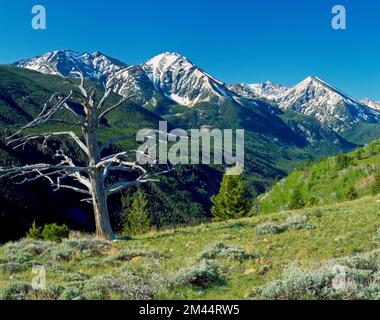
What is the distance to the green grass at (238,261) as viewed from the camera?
1063cm

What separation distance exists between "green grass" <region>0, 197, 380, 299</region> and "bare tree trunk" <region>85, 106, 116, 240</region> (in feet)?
7.44

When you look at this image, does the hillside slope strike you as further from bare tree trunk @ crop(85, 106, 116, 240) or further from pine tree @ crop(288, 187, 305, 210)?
bare tree trunk @ crop(85, 106, 116, 240)

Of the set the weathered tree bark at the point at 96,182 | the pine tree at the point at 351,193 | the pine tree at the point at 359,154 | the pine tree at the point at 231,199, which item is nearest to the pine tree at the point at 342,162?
the pine tree at the point at 359,154

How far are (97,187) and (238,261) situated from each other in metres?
10.3

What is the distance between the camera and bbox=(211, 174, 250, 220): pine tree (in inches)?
2520

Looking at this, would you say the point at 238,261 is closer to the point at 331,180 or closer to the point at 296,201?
the point at 296,201

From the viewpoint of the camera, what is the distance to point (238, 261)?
1305cm

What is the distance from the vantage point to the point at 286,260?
12.4 m

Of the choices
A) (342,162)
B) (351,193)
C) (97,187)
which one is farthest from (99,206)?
(342,162)

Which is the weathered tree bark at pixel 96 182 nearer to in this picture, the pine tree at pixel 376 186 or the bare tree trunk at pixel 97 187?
the bare tree trunk at pixel 97 187

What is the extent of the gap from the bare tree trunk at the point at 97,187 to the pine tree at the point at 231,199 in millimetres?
44020

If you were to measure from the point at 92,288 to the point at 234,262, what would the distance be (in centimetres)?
475
